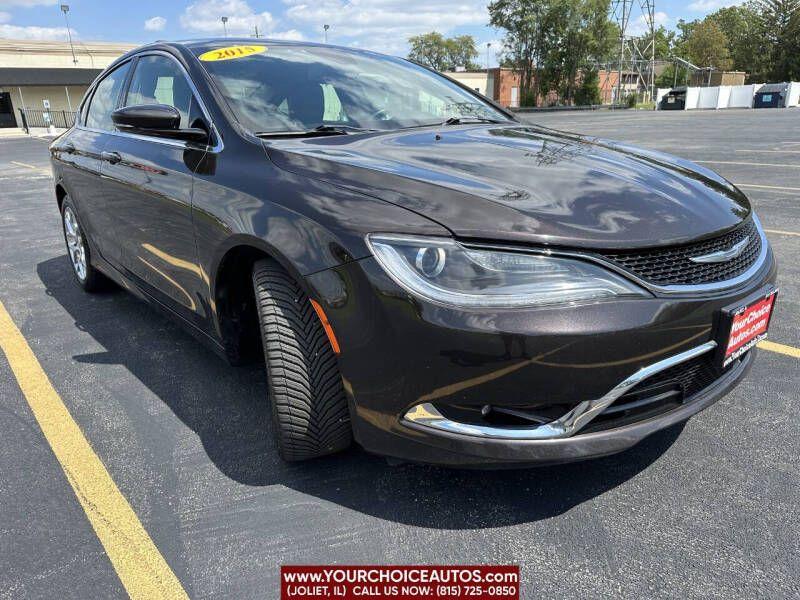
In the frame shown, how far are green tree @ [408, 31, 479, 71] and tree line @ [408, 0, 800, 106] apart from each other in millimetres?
33702

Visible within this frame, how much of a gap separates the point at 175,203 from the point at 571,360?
1.89 meters

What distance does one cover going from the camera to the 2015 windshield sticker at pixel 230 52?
290 cm

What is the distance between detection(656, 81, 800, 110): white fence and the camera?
45062 millimetres

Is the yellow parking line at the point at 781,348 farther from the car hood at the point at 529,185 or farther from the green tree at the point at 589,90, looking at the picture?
the green tree at the point at 589,90

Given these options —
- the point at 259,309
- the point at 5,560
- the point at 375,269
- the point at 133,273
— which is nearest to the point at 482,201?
the point at 375,269

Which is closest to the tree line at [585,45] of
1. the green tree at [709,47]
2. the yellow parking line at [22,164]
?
the green tree at [709,47]

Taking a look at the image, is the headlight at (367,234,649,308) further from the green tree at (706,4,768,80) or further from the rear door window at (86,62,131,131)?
the green tree at (706,4,768,80)

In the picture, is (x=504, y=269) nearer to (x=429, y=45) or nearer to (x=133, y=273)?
(x=133, y=273)

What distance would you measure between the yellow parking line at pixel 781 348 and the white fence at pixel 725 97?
157 ft

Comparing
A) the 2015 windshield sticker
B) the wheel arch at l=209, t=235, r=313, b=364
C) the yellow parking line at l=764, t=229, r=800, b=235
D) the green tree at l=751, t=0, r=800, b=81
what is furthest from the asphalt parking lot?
the green tree at l=751, t=0, r=800, b=81

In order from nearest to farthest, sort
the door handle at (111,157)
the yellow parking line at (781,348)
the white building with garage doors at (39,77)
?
the yellow parking line at (781,348) → the door handle at (111,157) → the white building with garage doors at (39,77)

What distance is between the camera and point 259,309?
2.24 meters

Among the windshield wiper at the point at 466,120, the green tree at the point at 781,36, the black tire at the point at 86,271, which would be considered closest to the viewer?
the windshield wiper at the point at 466,120

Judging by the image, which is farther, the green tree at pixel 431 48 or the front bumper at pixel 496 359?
the green tree at pixel 431 48
